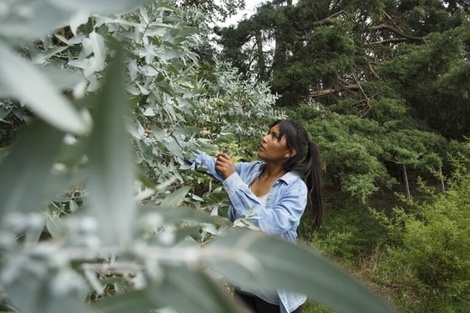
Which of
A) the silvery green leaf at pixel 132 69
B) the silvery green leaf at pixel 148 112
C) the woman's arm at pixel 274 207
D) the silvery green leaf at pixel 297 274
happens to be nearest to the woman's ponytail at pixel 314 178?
the woman's arm at pixel 274 207

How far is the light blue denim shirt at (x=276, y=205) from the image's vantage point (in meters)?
2.02

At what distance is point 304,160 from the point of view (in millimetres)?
2496

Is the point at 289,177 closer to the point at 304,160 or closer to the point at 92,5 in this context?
the point at 304,160

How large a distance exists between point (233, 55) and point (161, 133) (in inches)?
229

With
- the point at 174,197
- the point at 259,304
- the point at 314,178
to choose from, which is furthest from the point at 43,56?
the point at 314,178

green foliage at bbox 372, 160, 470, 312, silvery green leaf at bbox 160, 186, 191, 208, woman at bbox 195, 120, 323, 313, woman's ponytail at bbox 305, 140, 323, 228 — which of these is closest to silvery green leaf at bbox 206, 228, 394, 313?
silvery green leaf at bbox 160, 186, 191, 208

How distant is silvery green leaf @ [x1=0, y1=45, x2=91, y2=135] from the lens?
21 centimetres

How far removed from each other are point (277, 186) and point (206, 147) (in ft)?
1.17

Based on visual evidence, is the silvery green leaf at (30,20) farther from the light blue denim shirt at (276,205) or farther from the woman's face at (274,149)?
the woman's face at (274,149)

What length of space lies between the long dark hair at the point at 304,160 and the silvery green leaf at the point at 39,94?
2.15 metres

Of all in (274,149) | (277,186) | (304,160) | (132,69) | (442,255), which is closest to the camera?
(132,69)

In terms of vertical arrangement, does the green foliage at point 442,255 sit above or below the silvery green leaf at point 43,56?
below

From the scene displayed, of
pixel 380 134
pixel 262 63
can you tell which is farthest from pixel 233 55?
pixel 380 134

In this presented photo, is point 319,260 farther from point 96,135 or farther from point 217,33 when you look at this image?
point 217,33
